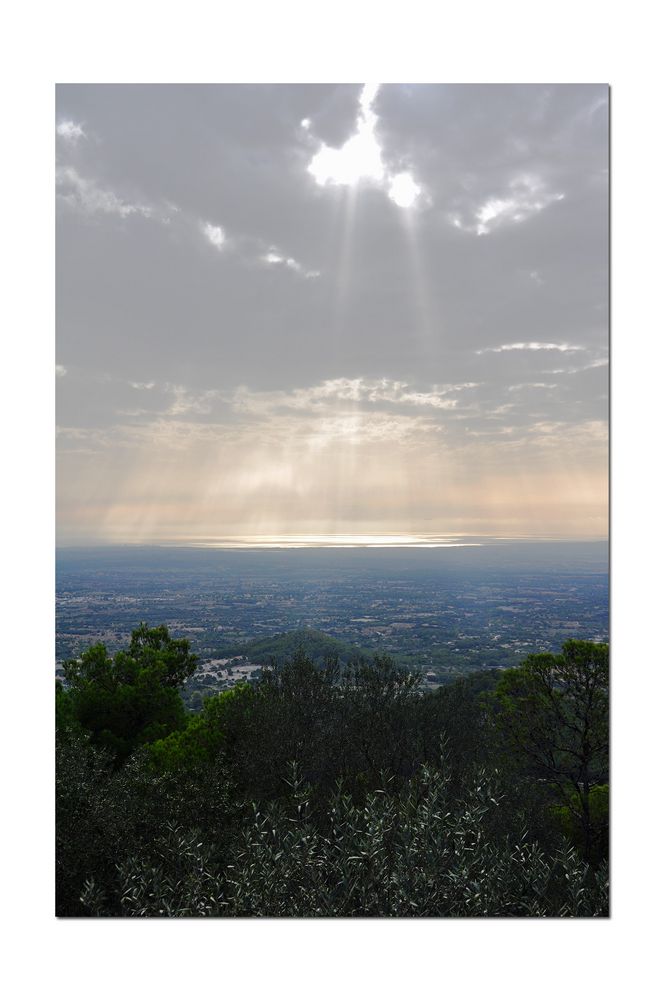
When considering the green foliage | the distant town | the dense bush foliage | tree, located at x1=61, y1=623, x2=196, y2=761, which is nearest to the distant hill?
the distant town

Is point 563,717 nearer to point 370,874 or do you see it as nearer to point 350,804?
point 350,804

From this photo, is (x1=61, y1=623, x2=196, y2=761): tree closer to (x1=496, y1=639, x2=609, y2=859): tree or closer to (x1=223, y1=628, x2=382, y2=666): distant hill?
(x1=223, y1=628, x2=382, y2=666): distant hill

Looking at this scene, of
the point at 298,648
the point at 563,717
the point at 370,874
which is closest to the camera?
the point at 370,874

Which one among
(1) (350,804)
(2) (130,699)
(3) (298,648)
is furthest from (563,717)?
(2) (130,699)

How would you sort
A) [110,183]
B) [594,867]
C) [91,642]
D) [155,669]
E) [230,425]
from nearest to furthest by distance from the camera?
[594,867], [110,183], [91,642], [230,425], [155,669]
